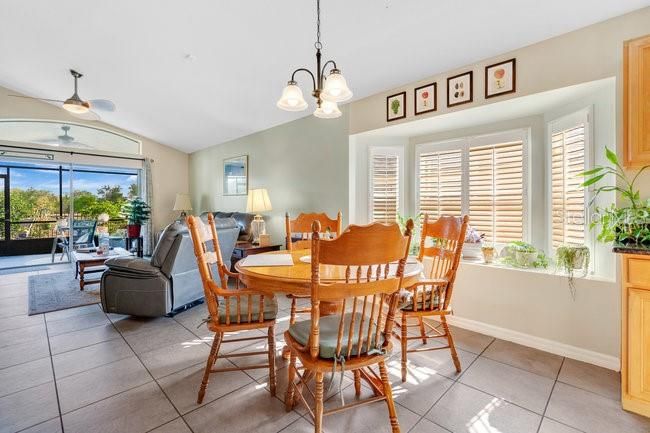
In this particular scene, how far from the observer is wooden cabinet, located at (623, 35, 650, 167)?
1.70 m

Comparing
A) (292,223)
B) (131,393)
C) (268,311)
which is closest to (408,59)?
(292,223)

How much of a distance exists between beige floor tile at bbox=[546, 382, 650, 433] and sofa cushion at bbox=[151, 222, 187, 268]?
3.07 meters

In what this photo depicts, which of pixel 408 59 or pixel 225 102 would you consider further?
pixel 225 102

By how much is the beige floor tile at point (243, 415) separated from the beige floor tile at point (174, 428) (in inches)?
1.1

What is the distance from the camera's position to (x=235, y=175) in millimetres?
5723

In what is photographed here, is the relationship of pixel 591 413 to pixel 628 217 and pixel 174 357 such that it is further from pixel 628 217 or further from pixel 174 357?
pixel 174 357

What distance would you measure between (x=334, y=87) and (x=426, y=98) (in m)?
1.61

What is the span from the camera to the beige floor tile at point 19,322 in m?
2.78

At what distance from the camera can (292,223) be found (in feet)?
8.89

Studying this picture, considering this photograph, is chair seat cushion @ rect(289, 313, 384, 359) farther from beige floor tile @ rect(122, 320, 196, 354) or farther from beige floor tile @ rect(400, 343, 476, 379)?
beige floor tile @ rect(122, 320, 196, 354)

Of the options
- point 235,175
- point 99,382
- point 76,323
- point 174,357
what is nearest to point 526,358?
point 174,357

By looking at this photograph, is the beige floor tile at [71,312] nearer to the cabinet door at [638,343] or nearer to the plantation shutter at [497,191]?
the plantation shutter at [497,191]

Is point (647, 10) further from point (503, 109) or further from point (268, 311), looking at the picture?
point (268, 311)

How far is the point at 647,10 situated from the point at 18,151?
27.4 ft
